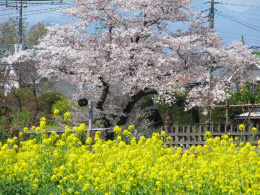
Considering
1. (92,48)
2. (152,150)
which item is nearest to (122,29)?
(92,48)

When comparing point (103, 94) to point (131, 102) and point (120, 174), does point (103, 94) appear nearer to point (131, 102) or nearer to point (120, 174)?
point (131, 102)

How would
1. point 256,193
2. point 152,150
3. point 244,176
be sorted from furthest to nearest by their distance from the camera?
point 152,150, point 244,176, point 256,193

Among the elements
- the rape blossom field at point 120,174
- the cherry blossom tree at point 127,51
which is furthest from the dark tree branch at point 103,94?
the rape blossom field at point 120,174

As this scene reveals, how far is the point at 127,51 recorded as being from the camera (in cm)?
1347

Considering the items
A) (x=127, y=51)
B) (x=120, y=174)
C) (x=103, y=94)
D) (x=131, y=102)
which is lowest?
(x=120, y=174)

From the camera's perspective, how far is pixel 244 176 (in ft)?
16.1

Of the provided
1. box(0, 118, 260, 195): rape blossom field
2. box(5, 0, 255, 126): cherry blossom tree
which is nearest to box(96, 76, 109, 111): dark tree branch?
box(5, 0, 255, 126): cherry blossom tree

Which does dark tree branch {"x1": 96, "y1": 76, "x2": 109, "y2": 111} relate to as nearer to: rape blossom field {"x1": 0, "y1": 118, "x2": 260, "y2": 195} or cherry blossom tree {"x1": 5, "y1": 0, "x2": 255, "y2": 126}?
cherry blossom tree {"x1": 5, "y1": 0, "x2": 255, "y2": 126}

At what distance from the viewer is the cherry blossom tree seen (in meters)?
13.7

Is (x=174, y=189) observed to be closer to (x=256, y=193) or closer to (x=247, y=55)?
(x=256, y=193)

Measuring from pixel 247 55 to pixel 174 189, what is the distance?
12.2 metres

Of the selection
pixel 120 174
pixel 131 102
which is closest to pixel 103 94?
pixel 131 102

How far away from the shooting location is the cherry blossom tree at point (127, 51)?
44.9 feet

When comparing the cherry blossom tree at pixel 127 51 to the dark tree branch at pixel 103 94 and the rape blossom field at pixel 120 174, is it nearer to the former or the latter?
the dark tree branch at pixel 103 94
